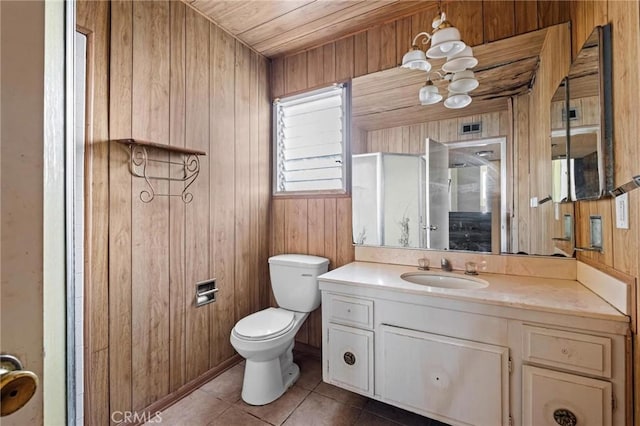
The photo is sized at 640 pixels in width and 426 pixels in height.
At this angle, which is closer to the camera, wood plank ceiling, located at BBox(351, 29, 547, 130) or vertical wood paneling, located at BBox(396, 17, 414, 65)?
wood plank ceiling, located at BBox(351, 29, 547, 130)

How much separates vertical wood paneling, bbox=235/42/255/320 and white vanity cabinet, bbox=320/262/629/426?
883mm

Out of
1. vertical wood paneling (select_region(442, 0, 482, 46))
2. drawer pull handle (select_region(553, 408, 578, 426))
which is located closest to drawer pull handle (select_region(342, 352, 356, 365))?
drawer pull handle (select_region(553, 408, 578, 426))

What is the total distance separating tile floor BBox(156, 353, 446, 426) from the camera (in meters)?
1.60

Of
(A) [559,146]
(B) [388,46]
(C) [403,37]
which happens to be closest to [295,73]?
(B) [388,46]

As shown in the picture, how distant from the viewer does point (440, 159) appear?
184 centimetres

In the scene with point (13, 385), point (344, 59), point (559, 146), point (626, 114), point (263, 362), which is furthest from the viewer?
point (344, 59)

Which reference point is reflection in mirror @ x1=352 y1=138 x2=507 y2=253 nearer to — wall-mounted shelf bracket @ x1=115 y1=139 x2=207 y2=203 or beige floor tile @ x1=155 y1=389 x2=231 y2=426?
wall-mounted shelf bracket @ x1=115 y1=139 x2=207 y2=203

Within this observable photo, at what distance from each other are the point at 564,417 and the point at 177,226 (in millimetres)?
2127

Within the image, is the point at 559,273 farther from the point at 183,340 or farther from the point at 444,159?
the point at 183,340

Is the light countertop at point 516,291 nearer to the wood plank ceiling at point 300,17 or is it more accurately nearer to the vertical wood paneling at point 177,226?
the vertical wood paneling at point 177,226

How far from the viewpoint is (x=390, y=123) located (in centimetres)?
200

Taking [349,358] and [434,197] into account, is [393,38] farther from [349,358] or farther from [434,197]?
[349,358]

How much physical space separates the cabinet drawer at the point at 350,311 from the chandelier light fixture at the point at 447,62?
52.2 inches

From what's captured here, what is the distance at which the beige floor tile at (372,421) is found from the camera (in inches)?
62.3
